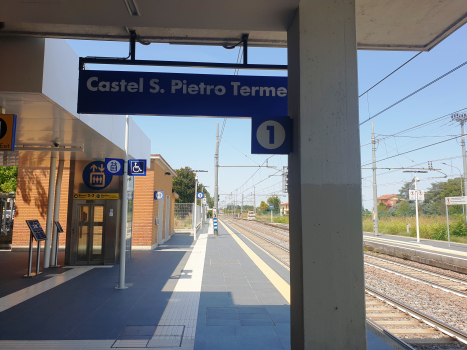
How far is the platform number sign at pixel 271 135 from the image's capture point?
9.99 feet

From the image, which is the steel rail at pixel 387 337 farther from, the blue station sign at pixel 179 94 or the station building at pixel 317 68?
the blue station sign at pixel 179 94

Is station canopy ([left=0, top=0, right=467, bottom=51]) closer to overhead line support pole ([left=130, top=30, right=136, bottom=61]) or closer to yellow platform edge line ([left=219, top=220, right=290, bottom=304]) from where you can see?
overhead line support pole ([left=130, top=30, right=136, bottom=61])

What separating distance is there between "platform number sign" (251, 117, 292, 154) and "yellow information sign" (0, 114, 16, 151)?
13.3ft

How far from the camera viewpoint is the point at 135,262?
37.7 ft

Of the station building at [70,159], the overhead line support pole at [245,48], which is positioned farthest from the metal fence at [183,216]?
the overhead line support pole at [245,48]

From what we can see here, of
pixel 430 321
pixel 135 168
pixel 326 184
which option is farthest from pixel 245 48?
pixel 430 321

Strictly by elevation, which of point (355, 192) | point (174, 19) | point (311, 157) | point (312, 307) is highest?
point (174, 19)

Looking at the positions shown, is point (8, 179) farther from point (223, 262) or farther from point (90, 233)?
point (223, 262)

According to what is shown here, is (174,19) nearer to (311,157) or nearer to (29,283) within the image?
(311,157)

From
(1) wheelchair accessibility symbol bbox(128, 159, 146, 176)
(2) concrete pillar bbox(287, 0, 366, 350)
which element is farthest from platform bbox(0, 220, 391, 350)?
(1) wheelchair accessibility symbol bbox(128, 159, 146, 176)

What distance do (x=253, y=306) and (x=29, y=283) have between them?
5650 mm

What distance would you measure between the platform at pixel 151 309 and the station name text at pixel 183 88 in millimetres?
3085

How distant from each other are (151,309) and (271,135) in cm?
435

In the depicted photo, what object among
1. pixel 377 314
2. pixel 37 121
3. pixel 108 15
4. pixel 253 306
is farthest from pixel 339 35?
pixel 37 121
